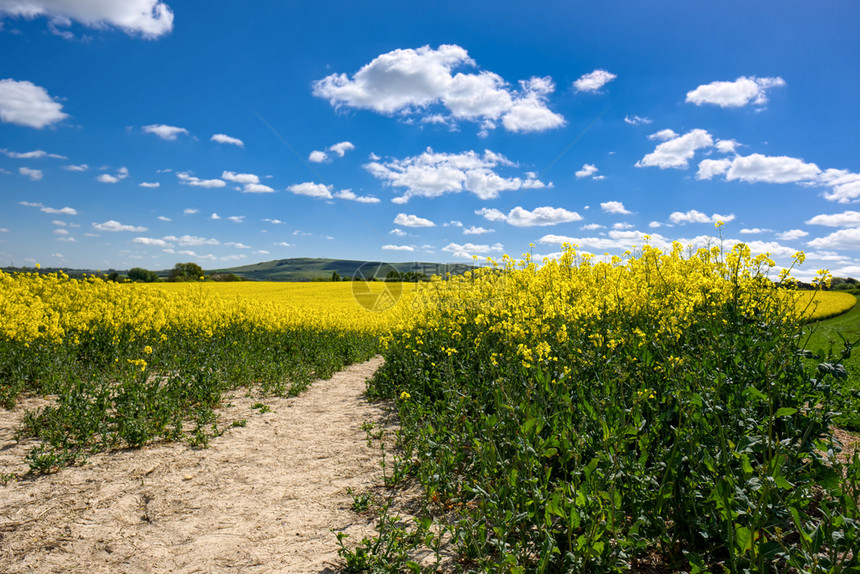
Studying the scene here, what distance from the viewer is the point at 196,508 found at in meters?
4.18

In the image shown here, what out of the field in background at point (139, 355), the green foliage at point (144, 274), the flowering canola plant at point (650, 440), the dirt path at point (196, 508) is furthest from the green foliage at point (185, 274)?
the flowering canola plant at point (650, 440)

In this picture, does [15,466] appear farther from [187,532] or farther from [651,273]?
[651,273]

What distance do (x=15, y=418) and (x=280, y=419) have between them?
352cm

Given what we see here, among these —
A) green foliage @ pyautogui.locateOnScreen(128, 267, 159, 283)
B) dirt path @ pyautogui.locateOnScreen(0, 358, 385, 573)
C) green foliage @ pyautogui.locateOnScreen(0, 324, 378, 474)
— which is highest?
green foliage @ pyautogui.locateOnScreen(128, 267, 159, 283)

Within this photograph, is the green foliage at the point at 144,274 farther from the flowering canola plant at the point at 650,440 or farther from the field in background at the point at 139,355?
the flowering canola plant at the point at 650,440

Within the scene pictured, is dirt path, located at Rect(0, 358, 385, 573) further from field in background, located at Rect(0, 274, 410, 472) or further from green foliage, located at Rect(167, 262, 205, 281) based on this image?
green foliage, located at Rect(167, 262, 205, 281)

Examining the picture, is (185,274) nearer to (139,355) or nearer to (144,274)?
(144,274)

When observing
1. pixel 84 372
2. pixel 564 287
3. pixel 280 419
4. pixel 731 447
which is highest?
pixel 564 287

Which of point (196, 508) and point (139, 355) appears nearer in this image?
point (196, 508)

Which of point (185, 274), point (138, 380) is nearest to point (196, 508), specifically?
point (138, 380)

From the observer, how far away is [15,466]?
4809 mm

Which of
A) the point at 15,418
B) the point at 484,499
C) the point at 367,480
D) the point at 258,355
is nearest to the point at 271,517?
the point at 367,480

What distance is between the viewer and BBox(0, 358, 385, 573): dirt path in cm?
334

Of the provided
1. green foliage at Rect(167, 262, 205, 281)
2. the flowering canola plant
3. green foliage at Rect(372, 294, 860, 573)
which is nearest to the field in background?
the flowering canola plant
